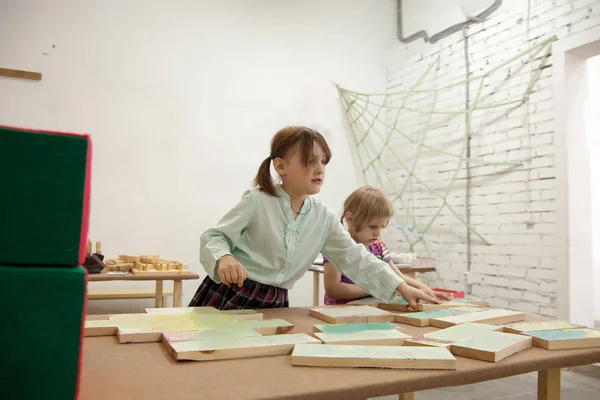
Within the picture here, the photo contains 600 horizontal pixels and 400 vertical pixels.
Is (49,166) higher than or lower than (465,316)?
higher

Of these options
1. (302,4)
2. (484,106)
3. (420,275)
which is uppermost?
(302,4)

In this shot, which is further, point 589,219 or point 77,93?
point 77,93

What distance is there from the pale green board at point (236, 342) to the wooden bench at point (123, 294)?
10.6 ft

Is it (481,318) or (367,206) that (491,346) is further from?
(367,206)

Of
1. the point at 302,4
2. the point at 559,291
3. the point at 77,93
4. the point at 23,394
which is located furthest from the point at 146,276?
the point at 302,4

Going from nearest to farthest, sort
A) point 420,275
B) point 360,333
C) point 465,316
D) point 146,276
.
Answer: point 360,333 → point 465,316 → point 146,276 → point 420,275

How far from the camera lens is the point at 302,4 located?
5.40 m

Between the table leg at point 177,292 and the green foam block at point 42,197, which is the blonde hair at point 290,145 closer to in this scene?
the green foam block at point 42,197

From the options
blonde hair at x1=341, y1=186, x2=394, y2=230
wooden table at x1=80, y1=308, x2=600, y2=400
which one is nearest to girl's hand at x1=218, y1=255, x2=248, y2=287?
wooden table at x1=80, y1=308, x2=600, y2=400

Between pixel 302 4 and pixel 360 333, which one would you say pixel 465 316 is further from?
pixel 302 4

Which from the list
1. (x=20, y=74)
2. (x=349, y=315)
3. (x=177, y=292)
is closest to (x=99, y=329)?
(x=349, y=315)

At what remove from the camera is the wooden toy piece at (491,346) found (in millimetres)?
909

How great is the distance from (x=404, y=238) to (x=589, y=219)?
1.97 metres

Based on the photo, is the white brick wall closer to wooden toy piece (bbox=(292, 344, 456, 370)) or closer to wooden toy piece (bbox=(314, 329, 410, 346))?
wooden toy piece (bbox=(314, 329, 410, 346))
